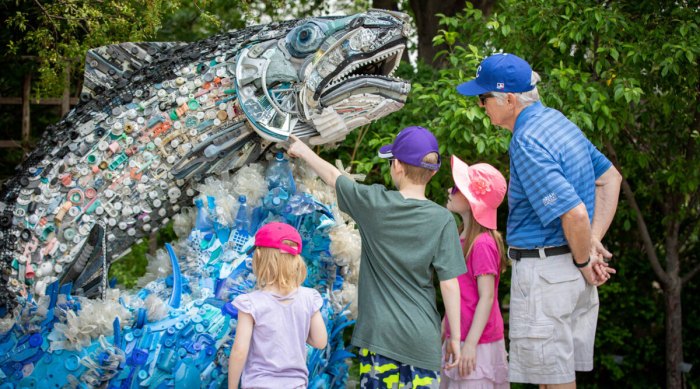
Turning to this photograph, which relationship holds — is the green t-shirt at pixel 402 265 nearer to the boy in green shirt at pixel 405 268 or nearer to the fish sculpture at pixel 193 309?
the boy in green shirt at pixel 405 268

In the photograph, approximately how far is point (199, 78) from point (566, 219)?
1.73 metres

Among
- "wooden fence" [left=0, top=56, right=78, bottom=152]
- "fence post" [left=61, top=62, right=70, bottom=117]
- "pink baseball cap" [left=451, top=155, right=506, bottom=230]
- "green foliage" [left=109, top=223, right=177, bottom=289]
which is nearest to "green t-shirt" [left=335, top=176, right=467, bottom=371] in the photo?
Answer: "pink baseball cap" [left=451, top=155, right=506, bottom=230]

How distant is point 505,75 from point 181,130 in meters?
1.44

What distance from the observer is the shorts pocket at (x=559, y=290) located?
3271mm

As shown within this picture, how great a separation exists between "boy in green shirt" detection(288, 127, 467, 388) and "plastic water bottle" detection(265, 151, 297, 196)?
545mm

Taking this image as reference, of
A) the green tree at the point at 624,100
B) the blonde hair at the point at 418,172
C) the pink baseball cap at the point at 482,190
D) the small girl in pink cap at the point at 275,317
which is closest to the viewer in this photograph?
the small girl in pink cap at the point at 275,317

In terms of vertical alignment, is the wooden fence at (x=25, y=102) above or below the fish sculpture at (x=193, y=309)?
above

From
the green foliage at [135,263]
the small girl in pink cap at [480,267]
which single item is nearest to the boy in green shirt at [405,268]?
the small girl in pink cap at [480,267]

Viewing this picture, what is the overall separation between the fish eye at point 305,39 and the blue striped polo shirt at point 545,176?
0.96 meters

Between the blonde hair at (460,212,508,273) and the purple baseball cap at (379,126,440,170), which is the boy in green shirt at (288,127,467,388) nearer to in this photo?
the purple baseball cap at (379,126,440,170)

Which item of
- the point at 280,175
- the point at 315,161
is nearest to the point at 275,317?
the point at 315,161

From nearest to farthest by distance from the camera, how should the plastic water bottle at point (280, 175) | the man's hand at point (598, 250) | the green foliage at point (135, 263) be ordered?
the man's hand at point (598, 250), the plastic water bottle at point (280, 175), the green foliage at point (135, 263)

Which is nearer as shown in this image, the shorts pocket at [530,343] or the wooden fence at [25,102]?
the shorts pocket at [530,343]

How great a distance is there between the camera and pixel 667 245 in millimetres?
6438
